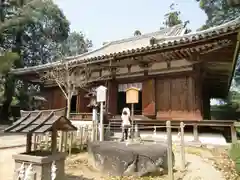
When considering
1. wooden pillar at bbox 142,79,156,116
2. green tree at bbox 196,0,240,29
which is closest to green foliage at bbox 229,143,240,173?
wooden pillar at bbox 142,79,156,116

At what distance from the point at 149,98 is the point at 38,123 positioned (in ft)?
23.3

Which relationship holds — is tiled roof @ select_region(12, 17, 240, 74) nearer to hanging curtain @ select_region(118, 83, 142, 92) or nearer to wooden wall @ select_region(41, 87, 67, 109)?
hanging curtain @ select_region(118, 83, 142, 92)

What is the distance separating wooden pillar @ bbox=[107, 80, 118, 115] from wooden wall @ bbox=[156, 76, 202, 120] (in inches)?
98.4

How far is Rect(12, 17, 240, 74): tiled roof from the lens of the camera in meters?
7.05

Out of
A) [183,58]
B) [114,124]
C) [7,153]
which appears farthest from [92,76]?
[7,153]

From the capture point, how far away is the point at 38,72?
529 inches

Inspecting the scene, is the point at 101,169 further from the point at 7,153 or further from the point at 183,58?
the point at 183,58

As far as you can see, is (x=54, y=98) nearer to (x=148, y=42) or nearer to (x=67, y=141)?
(x=148, y=42)

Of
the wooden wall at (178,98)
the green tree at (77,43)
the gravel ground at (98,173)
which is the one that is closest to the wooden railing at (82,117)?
the wooden wall at (178,98)

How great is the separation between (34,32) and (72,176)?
24889 mm

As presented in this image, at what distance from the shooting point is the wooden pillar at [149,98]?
33.2ft

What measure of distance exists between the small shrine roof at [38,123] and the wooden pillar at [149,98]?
6234mm

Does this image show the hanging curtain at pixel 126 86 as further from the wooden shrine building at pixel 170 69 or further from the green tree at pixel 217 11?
the green tree at pixel 217 11

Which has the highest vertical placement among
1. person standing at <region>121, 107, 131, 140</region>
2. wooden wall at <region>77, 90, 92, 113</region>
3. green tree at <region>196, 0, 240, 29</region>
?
green tree at <region>196, 0, 240, 29</region>
